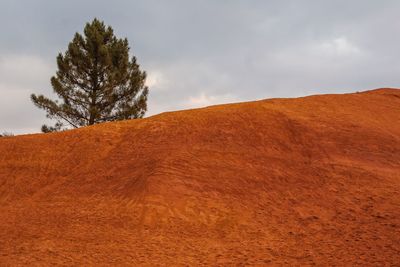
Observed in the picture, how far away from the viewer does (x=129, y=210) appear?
920 centimetres

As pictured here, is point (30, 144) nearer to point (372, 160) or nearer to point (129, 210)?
point (129, 210)

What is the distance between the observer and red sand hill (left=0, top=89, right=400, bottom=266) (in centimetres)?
719

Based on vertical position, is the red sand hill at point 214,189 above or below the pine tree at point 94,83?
below

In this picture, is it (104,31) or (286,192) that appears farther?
(104,31)

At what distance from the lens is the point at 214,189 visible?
998cm

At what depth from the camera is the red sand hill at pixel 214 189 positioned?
7.19 metres

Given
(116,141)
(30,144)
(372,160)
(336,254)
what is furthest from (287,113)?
(30,144)

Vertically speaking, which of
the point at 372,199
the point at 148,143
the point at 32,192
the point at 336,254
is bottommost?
the point at 336,254

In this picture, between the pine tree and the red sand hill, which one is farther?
the pine tree

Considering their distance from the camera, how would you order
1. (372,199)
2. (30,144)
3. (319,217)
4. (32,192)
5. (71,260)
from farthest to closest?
1. (30,144)
2. (32,192)
3. (372,199)
4. (319,217)
5. (71,260)

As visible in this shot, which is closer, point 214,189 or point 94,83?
point 214,189

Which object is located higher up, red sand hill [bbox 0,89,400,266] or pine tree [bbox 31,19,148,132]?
pine tree [bbox 31,19,148,132]

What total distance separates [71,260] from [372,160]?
8.65 metres

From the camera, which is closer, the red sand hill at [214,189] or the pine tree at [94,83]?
the red sand hill at [214,189]
